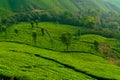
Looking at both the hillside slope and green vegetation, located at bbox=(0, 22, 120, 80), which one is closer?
the hillside slope

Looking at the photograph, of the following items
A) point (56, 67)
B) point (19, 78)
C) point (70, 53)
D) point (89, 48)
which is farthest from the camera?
point (89, 48)

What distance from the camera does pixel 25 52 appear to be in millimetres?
153000

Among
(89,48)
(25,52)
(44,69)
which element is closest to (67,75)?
(44,69)

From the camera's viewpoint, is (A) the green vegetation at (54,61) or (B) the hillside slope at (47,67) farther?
(A) the green vegetation at (54,61)

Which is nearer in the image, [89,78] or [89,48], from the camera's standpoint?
[89,78]

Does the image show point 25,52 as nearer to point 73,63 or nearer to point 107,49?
point 73,63

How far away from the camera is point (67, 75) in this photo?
384 ft

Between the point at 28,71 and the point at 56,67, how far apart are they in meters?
21.5

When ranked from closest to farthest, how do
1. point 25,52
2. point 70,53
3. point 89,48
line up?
point 25,52 → point 70,53 → point 89,48

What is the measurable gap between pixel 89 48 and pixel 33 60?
65538 millimetres

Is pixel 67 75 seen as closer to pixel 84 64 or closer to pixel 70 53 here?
pixel 84 64

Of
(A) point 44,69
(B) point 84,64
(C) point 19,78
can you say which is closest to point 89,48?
(B) point 84,64

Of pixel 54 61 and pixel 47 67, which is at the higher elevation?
pixel 47 67

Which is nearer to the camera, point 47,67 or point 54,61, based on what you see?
point 47,67
